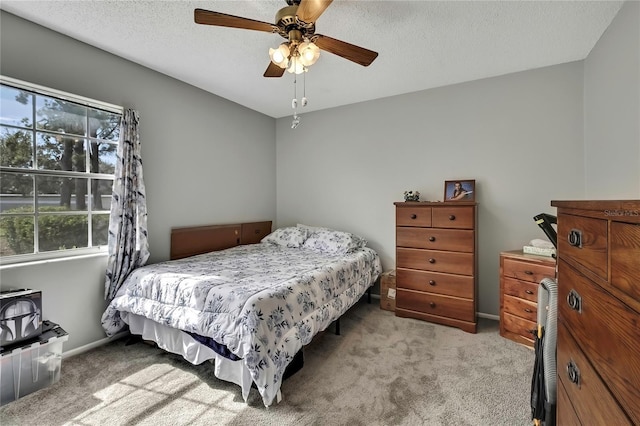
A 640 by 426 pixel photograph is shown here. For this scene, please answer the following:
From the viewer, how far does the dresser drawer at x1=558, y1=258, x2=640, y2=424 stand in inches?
21.7

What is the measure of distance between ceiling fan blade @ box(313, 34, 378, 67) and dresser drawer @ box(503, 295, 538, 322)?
2321 millimetres

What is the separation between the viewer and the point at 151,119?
2.76 metres

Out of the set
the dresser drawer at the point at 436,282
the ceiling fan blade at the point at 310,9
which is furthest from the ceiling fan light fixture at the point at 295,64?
the dresser drawer at the point at 436,282

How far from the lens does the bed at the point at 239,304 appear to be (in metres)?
1.66

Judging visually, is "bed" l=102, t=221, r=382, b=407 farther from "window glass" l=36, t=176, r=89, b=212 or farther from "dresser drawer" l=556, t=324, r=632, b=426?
"dresser drawer" l=556, t=324, r=632, b=426

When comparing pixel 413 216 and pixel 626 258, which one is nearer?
pixel 626 258

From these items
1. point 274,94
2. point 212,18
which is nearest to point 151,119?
point 274,94

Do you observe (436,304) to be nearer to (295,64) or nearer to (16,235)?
(295,64)

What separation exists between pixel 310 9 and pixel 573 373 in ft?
6.00

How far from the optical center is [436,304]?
2.81m

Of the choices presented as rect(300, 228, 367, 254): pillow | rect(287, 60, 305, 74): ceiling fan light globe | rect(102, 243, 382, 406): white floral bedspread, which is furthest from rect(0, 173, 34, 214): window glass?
rect(300, 228, 367, 254): pillow

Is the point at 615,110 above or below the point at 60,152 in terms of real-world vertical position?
above

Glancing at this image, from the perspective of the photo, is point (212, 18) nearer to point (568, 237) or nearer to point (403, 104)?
point (568, 237)

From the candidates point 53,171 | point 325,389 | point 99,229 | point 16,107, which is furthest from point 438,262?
point 16,107
